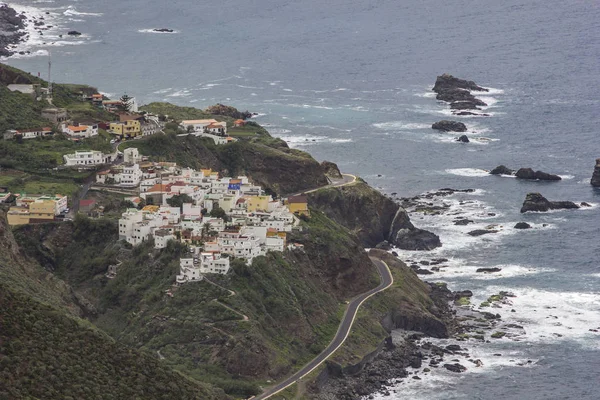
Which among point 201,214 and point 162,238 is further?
point 201,214

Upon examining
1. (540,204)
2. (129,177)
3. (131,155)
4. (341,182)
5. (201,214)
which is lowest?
(540,204)

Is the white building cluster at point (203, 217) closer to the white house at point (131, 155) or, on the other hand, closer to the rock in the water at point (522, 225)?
the white house at point (131, 155)

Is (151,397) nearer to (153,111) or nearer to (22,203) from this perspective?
(22,203)

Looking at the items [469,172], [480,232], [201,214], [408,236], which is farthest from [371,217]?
[469,172]

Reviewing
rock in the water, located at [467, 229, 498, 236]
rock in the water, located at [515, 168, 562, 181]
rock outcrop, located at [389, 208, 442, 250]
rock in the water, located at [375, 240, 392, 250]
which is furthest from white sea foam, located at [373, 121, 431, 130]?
rock in the water, located at [375, 240, 392, 250]

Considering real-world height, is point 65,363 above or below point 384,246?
below

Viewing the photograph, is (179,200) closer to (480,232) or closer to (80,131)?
(80,131)

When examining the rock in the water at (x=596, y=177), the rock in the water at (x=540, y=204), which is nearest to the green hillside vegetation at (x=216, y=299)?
the rock in the water at (x=540, y=204)
